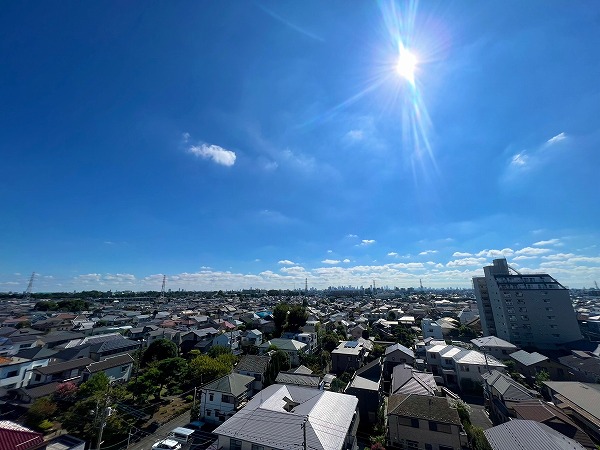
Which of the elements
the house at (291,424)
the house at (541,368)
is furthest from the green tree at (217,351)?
the house at (541,368)

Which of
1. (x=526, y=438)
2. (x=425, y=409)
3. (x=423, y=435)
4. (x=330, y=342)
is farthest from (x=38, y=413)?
(x=330, y=342)

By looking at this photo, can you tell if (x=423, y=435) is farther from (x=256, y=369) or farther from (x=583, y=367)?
(x=583, y=367)

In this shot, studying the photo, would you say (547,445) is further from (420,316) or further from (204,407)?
(420,316)

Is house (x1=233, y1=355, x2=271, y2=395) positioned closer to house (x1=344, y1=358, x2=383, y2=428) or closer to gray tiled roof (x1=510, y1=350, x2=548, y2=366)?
house (x1=344, y1=358, x2=383, y2=428)

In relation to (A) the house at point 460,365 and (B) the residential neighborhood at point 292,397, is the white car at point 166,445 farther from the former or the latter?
(A) the house at point 460,365

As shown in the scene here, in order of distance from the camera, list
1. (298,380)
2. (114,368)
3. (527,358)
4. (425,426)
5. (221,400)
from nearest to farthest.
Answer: (425,426), (221,400), (298,380), (114,368), (527,358)

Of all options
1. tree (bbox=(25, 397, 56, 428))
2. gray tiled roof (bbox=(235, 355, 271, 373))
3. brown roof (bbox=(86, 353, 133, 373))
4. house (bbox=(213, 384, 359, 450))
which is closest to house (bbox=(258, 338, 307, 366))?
gray tiled roof (bbox=(235, 355, 271, 373))

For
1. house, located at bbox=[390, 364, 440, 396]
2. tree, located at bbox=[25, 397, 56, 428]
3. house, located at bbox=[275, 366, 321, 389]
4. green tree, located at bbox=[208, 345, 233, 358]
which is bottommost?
tree, located at bbox=[25, 397, 56, 428]
